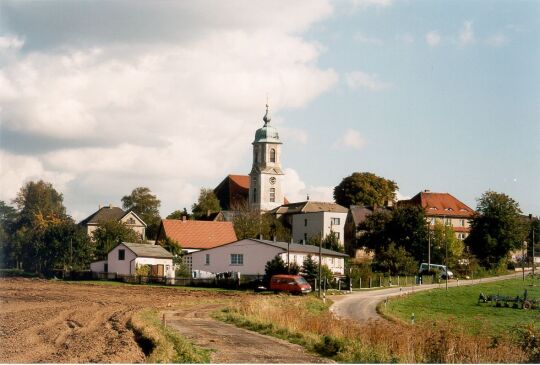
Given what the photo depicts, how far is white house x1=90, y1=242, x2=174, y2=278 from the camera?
3098 inches

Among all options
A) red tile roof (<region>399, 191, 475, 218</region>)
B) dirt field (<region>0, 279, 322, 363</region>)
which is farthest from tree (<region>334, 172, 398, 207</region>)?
dirt field (<region>0, 279, 322, 363</region>)

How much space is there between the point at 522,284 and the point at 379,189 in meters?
50.1

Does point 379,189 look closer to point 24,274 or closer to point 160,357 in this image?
point 24,274

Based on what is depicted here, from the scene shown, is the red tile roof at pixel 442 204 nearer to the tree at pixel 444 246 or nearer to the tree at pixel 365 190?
the tree at pixel 365 190

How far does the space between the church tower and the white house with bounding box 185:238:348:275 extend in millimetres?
63503

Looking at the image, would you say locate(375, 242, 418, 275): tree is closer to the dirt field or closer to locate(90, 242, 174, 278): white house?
locate(90, 242, 174, 278): white house

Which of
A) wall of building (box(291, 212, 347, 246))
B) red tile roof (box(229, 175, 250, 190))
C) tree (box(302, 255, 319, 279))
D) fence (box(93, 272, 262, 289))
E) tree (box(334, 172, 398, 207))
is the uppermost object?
red tile roof (box(229, 175, 250, 190))

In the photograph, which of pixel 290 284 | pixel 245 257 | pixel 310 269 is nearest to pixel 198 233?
pixel 245 257

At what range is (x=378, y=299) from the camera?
55.5 meters

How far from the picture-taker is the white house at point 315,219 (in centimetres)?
11644

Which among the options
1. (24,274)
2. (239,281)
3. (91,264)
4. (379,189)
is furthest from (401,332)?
(379,189)

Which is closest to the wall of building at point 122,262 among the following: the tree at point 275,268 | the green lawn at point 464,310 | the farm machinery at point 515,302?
the tree at point 275,268

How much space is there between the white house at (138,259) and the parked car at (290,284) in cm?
2161

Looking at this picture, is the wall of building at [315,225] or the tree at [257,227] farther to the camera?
the wall of building at [315,225]
